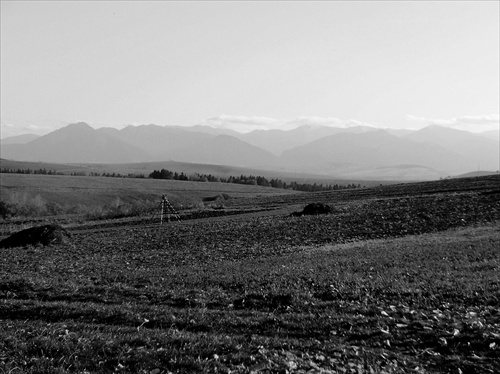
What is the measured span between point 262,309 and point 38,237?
2925 centimetres

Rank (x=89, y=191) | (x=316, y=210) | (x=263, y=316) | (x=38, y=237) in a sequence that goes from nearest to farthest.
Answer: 1. (x=263, y=316)
2. (x=38, y=237)
3. (x=316, y=210)
4. (x=89, y=191)

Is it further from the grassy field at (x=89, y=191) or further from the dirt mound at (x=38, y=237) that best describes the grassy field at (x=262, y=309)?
the grassy field at (x=89, y=191)

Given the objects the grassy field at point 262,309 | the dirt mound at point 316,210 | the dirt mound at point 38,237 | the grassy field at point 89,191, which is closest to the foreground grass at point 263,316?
the grassy field at point 262,309

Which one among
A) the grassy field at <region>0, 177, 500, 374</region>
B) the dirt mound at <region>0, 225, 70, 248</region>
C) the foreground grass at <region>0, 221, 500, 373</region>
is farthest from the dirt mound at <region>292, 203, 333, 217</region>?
the foreground grass at <region>0, 221, 500, 373</region>

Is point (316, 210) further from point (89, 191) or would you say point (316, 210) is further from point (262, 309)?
point (89, 191)

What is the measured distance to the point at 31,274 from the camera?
22062mm

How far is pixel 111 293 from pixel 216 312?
15.2 ft

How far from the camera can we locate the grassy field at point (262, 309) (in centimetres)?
991

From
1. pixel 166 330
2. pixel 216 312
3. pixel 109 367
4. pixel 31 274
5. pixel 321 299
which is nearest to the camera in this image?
pixel 109 367

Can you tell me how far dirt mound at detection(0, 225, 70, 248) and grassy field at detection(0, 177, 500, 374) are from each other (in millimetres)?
6357

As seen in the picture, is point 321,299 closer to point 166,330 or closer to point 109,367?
point 166,330

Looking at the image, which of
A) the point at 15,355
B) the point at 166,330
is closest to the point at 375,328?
the point at 166,330

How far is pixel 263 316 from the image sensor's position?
44.6ft

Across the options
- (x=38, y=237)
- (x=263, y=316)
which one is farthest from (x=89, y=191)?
(x=263, y=316)
